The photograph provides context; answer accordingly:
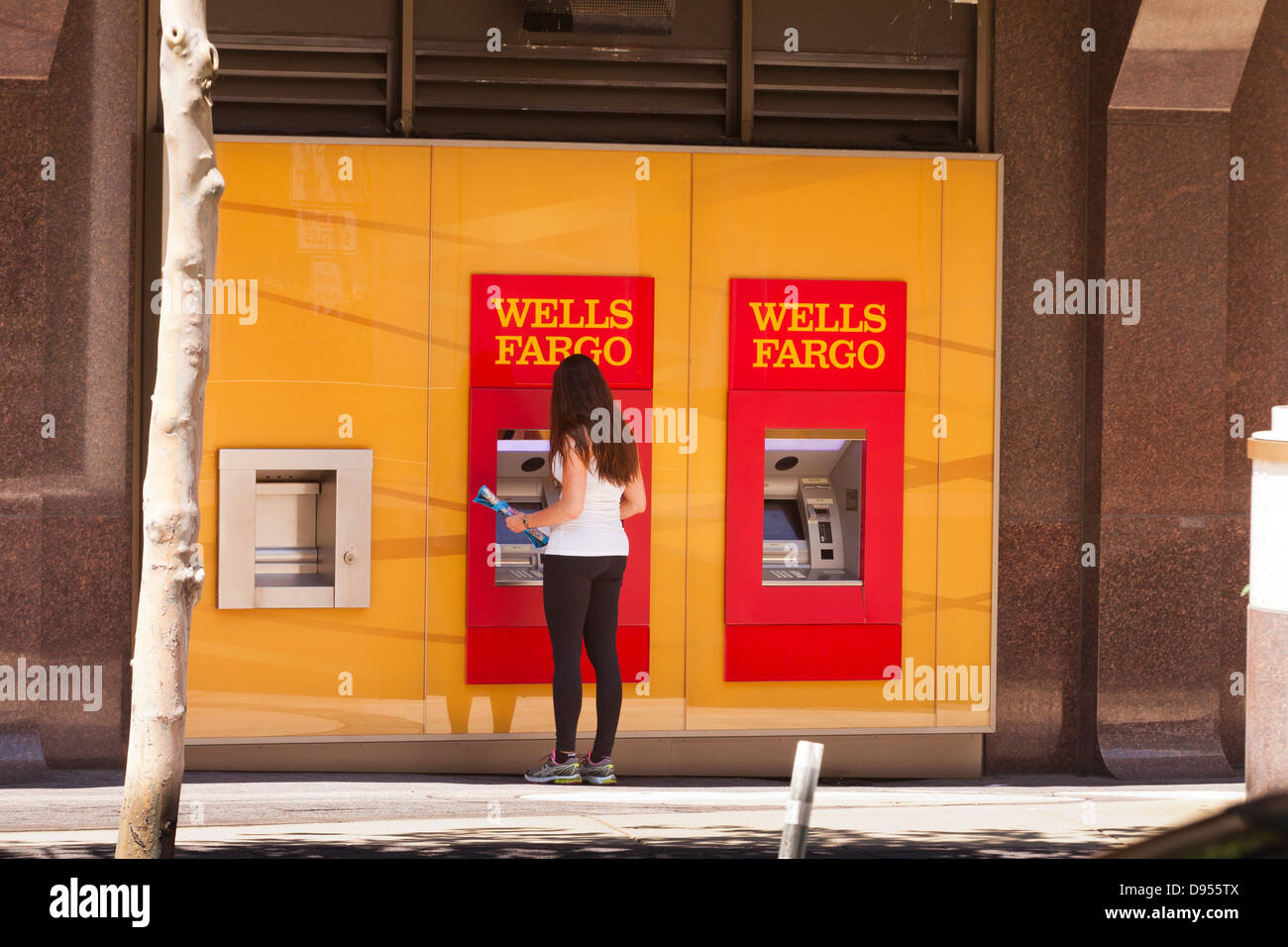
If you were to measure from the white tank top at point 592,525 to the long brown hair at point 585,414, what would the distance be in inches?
1.8

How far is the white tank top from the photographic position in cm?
596

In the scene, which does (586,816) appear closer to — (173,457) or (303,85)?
(173,457)

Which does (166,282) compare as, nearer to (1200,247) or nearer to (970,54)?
(970,54)

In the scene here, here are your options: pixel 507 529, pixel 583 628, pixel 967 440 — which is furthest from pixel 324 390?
pixel 967 440

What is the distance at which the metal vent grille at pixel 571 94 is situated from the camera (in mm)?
6684

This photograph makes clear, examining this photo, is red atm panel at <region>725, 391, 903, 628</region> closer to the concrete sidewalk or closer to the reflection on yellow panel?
the reflection on yellow panel

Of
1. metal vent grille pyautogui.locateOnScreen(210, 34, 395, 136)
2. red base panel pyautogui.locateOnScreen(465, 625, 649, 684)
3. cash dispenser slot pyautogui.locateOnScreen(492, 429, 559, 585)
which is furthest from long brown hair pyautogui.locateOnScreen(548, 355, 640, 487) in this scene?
metal vent grille pyautogui.locateOnScreen(210, 34, 395, 136)

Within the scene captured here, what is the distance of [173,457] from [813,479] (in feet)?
11.6

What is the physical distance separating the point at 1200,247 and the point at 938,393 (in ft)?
4.96

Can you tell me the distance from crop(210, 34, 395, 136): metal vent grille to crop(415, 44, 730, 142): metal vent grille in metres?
0.21

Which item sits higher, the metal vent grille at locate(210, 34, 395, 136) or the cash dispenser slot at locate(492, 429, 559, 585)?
the metal vent grille at locate(210, 34, 395, 136)

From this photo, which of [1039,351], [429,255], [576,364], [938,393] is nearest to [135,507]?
[429,255]

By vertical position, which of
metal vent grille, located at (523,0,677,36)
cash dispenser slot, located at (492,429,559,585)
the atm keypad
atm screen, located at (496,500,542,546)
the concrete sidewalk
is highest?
metal vent grille, located at (523,0,677,36)

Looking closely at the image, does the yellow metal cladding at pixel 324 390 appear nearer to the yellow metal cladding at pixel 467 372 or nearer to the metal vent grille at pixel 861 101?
the yellow metal cladding at pixel 467 372
